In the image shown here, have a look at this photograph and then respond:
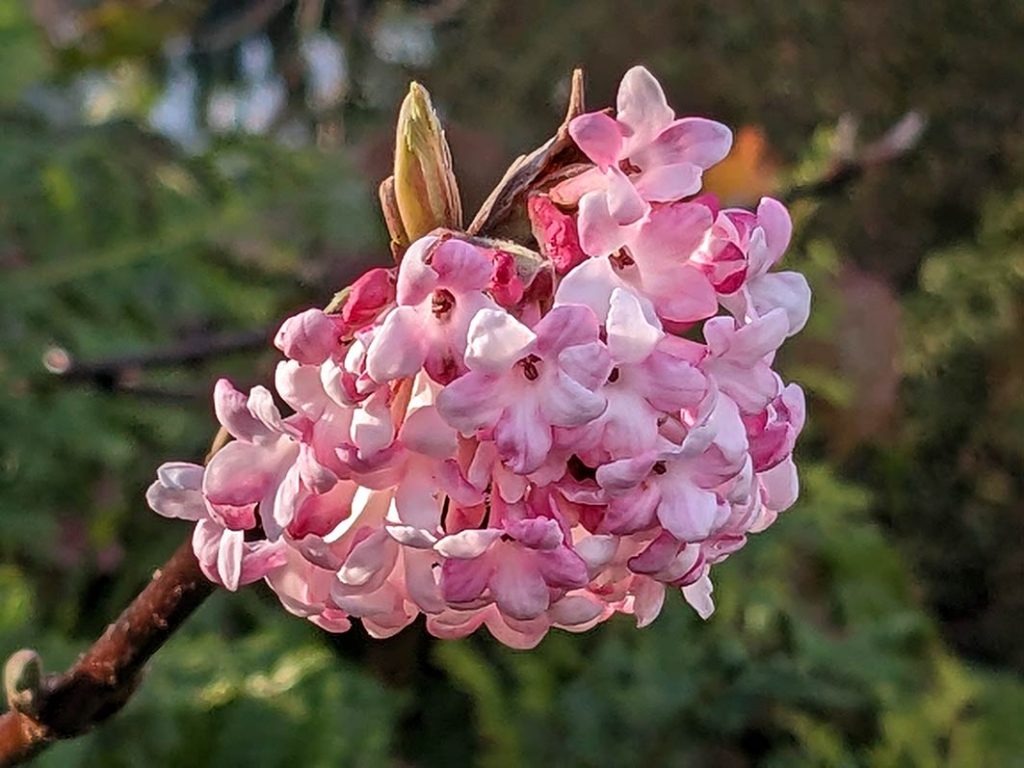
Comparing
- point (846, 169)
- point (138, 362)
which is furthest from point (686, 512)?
point (846, 169)

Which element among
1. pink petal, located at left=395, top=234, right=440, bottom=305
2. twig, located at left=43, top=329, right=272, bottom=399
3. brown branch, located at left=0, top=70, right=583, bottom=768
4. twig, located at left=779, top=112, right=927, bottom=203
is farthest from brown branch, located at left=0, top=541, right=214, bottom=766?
twig, located at left=779, top=112, right=927, bottom=203

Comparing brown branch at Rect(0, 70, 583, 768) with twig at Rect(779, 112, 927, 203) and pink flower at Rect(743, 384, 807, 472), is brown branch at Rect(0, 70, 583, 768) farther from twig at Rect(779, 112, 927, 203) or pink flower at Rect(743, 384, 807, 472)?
twig at Rect(779, 112, 927, 203)

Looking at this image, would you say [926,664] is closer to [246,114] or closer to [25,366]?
[25,366]

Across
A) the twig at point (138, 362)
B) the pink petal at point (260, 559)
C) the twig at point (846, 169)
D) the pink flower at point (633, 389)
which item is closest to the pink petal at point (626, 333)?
the pink flower at point (633, 389)

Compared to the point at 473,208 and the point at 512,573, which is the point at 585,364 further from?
the point at 473,208

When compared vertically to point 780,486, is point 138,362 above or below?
below

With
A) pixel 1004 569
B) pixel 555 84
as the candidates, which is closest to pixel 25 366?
pixel 555 84

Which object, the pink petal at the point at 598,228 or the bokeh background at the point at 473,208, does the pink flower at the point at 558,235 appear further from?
the bokeh background at the point at 473,208
